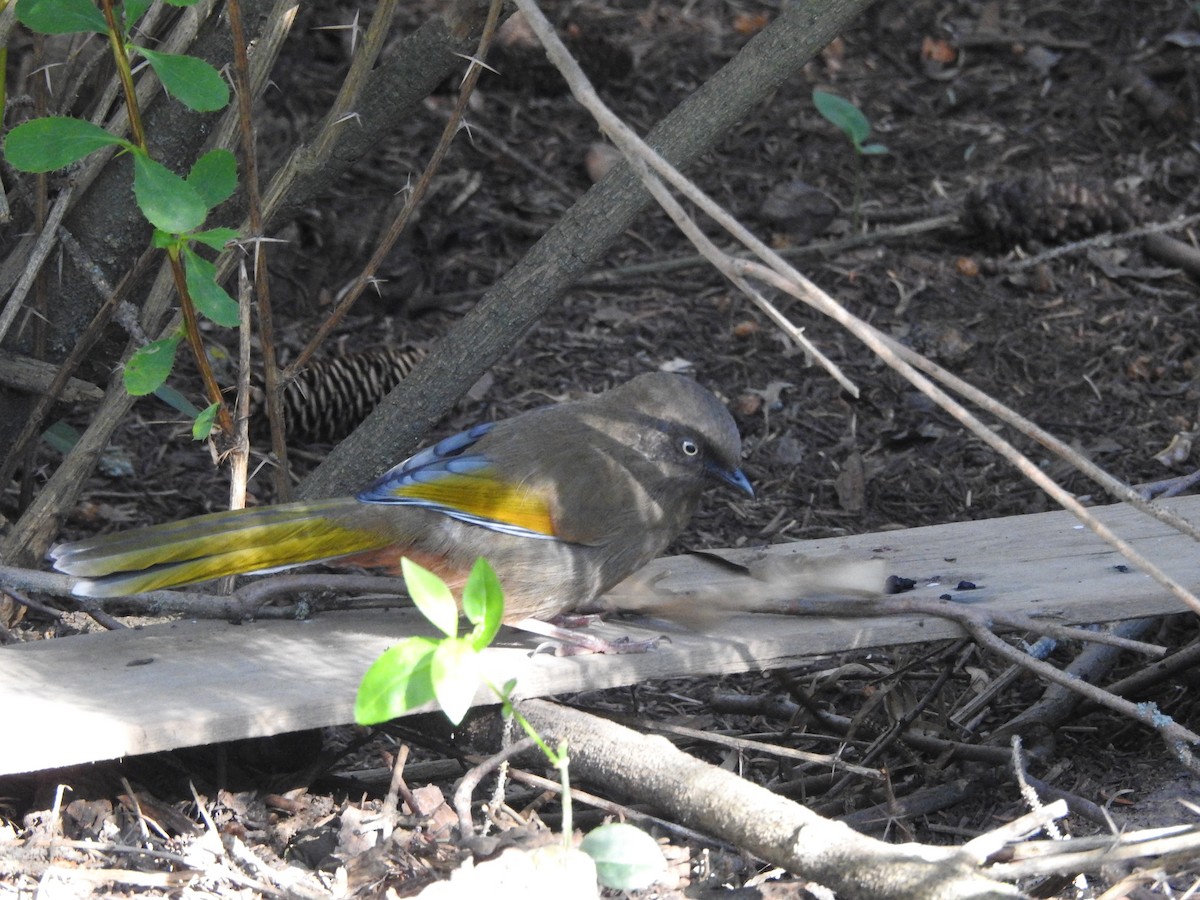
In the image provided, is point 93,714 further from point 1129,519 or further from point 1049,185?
point 1049,185

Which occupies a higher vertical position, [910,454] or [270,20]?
[270,20]

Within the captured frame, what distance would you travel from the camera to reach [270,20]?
3.64 m

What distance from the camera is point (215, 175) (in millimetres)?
3262

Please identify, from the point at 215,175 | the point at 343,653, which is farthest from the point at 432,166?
the point at 343,653

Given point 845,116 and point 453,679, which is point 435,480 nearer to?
point 453,679

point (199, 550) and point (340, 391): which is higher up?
point (340, 391)

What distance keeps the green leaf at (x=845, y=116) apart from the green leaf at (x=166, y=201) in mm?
4238

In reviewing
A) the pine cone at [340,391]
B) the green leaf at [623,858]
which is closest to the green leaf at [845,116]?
the pine cone at [340,391]

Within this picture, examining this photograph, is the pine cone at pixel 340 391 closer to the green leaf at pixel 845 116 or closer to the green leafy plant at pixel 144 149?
the green leafy plant at pixel 144 149

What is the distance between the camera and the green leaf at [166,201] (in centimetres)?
302

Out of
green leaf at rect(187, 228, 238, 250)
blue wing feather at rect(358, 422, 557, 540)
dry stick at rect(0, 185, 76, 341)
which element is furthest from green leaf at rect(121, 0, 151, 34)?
blue wing feather at rect(358, 422, 557, 540)

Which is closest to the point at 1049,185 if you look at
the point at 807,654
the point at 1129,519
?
the point at 1129,519

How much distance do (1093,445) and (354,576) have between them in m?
2.99

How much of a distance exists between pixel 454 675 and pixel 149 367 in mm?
1375
